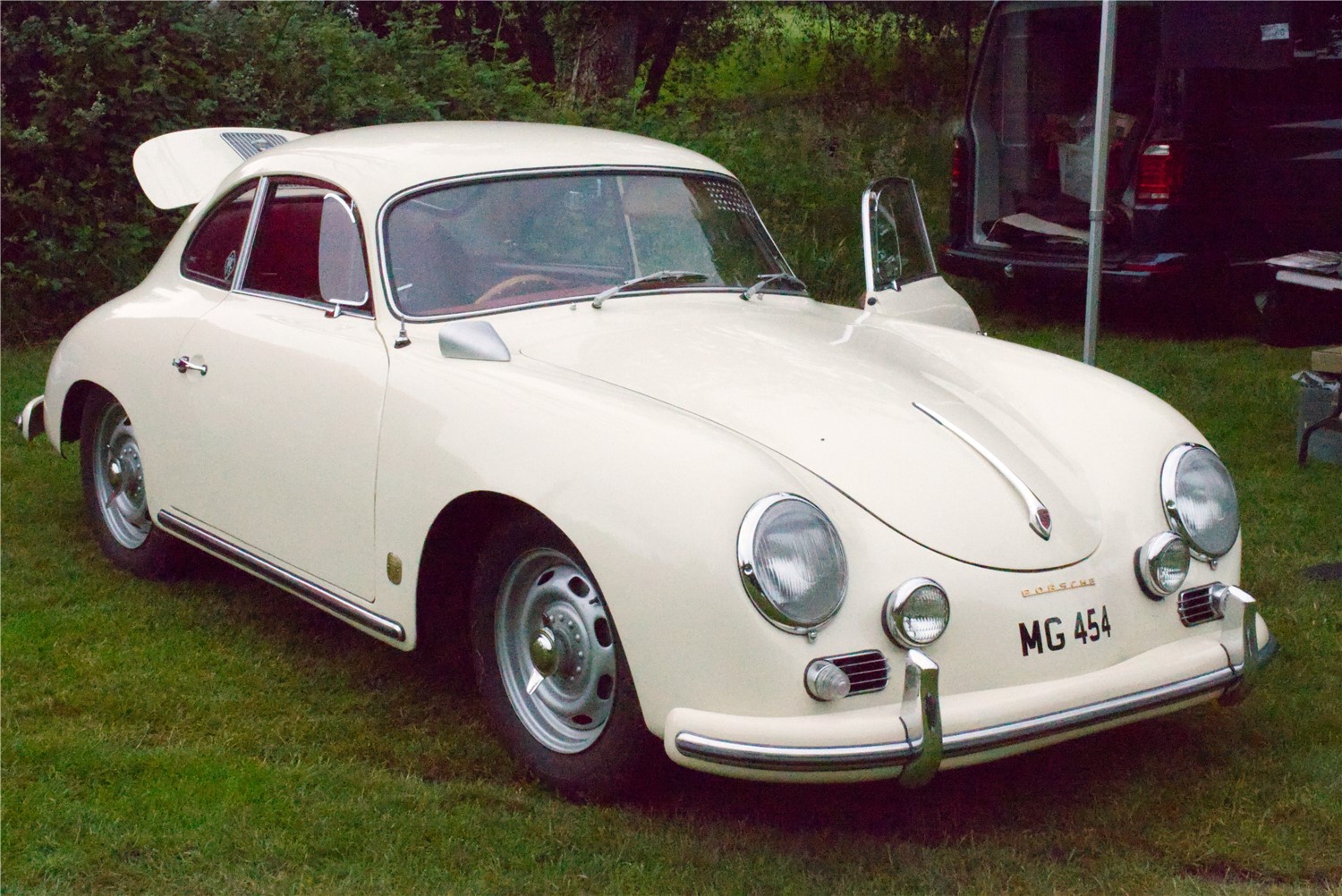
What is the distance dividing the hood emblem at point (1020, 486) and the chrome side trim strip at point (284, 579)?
1520mm

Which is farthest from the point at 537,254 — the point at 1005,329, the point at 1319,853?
the point at 1005,329

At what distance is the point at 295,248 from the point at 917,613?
2.49m

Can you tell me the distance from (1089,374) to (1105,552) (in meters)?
0.84

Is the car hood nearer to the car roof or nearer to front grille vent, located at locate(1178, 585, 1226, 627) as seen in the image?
front grille vent, located at locate(1178, 585, 1226, 627)

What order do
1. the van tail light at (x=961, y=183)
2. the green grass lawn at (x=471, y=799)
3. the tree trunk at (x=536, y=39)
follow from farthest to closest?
1. the tree trunk at (x=536, y=39)
2. the van tail light at (x=961, y=183)
3. the green grass lawn at (x=471, y=799)

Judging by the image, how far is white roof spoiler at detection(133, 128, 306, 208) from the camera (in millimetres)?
5641

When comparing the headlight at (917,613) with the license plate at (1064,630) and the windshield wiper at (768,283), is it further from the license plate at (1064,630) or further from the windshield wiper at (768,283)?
the windshield wiper at (768,283)

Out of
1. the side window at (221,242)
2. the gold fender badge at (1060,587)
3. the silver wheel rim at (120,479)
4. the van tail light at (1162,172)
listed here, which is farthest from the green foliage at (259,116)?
the gold fender badge at (1060,587)

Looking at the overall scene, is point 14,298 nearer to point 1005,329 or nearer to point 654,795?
point 1005,329

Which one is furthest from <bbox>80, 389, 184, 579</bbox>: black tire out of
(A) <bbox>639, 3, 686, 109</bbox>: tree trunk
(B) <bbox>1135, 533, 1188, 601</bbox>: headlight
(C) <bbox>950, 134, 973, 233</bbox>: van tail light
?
(A) <bbox>639, 3, 686, 109</bbox>: tree trunk

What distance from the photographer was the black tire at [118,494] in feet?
17.3

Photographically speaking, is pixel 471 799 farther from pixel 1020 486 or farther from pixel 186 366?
pixel 186 366

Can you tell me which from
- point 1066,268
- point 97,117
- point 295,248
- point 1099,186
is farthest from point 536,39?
point 295,248

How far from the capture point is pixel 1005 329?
9.52m
